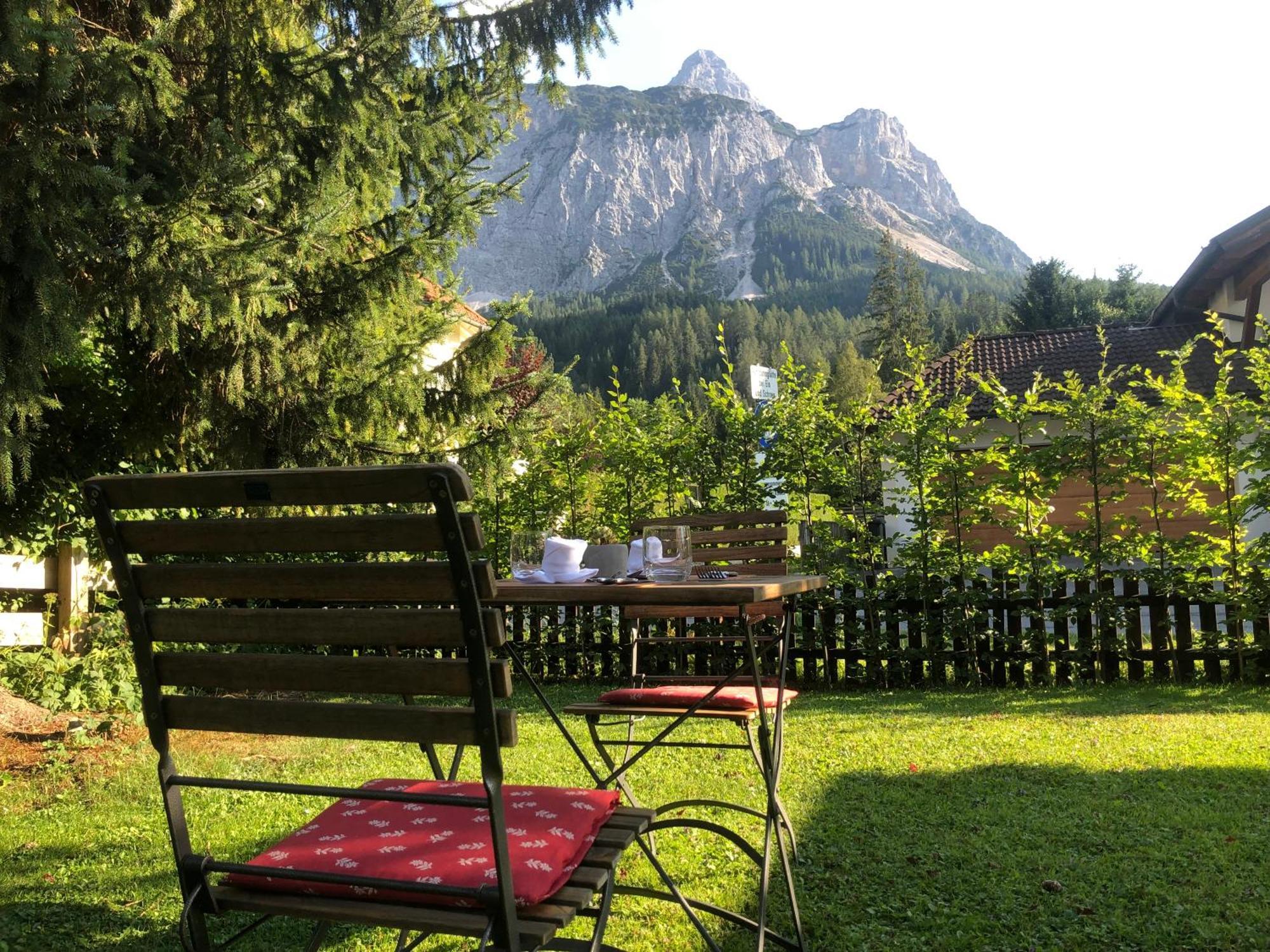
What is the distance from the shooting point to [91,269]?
5164 millimetres

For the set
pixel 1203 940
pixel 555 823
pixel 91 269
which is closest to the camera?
pixel 555 823

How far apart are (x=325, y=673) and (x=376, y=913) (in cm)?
41

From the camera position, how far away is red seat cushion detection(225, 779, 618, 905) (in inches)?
66.1

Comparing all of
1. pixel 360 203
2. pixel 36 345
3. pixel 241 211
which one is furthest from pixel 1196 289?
pixel 36 345

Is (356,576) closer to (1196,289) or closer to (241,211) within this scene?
(241,211)

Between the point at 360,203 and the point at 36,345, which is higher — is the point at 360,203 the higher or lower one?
the higher one

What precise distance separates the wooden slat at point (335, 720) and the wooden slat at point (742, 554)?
2862 millimetres

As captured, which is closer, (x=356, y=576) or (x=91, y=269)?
(x=356, y=576)

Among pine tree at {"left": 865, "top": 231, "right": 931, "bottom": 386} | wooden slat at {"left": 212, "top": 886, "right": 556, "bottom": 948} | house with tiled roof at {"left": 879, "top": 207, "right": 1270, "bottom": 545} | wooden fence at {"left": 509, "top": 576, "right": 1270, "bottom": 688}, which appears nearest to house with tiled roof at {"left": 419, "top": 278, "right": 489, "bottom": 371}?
wooden fence at {"left": 509, "top": 576, "right": 1270, "bottom": 688}

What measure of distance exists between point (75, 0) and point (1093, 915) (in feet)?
23.5

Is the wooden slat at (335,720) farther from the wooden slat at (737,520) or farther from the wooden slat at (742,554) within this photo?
the wooden slat at (742,554)

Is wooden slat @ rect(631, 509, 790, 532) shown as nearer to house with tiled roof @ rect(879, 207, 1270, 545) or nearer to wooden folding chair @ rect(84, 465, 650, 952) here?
wooden folding chair @ rect(84, 465, 650, 952)

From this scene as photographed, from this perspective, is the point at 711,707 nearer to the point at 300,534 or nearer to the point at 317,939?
the point at 317,939

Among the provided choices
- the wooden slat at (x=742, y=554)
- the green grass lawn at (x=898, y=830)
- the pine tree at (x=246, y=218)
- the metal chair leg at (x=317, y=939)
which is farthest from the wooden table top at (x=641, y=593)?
the pine tree at (x=246, y=218)
